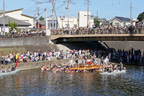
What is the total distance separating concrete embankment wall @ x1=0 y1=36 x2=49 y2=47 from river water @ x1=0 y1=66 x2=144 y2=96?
10769 millimetres

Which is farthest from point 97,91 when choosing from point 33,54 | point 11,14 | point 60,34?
point 11,14

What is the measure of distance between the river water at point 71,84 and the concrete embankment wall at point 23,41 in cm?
1077

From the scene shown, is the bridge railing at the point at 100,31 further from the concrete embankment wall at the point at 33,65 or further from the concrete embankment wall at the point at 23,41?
the concrete embankment wall at the point at 33,65

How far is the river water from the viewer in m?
27.8

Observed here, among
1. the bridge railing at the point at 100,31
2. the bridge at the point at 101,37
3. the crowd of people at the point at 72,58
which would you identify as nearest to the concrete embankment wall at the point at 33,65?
the crowd of people at the point at 72,58

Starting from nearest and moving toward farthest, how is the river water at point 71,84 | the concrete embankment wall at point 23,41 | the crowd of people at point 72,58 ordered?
the river water at point 71,84 < the crowd of people at point 72,58 < the concrete embankment wall at point 23,41

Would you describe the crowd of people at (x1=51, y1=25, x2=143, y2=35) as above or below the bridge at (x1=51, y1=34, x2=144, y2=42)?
above

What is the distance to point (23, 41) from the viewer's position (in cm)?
5069

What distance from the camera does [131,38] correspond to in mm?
48281

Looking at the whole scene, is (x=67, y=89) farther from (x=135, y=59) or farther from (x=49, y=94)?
(x=135, y=59)

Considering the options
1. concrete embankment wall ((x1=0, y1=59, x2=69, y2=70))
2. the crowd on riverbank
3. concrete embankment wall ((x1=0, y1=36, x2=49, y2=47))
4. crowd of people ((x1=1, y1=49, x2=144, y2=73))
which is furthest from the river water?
concrete embankment wall ((x1=0, y1=36, x2=49, y2=47))

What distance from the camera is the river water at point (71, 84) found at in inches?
1094

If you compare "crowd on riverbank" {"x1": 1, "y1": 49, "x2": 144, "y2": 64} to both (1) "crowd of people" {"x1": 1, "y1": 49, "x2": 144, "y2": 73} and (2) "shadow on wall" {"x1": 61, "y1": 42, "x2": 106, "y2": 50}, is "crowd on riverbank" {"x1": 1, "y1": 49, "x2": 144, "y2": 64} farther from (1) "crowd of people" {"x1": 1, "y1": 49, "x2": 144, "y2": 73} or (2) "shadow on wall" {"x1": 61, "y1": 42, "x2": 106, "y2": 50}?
(2) "shadow on wall" {"x1": 61, "y1": 42, "x2": 106, "y2": 50}

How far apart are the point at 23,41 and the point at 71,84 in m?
21.7
